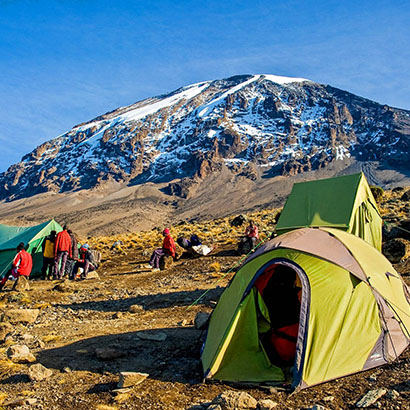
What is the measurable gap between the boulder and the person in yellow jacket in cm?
1063

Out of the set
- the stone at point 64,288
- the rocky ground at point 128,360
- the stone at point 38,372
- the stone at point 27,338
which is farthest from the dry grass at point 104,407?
the stone at point 64,288

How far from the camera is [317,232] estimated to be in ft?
22.0

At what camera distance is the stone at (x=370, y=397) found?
14.1 feet

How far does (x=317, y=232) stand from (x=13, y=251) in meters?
11.9

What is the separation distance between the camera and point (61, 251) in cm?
1356

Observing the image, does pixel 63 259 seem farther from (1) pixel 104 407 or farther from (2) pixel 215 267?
(1) pixel 104 407

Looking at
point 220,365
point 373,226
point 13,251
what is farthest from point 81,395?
point 13,251

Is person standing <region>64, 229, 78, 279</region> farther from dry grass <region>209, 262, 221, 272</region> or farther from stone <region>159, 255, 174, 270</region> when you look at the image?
dry grass <region>209, 262, 221, 272</region>

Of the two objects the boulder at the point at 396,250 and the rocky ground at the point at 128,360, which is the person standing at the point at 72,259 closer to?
the rocky ground at the point at 128,360

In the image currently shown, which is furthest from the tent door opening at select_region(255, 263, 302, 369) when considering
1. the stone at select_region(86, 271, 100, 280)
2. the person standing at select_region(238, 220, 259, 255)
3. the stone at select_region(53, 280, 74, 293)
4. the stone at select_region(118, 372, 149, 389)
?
Answer: the stone at select_region(86, 271, 100, 280)

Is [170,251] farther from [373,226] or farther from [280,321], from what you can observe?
[280,321]

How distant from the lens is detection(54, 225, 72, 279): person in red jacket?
44.4ft

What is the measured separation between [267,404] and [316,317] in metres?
1.37

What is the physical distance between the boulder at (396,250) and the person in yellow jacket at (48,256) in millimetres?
10626
